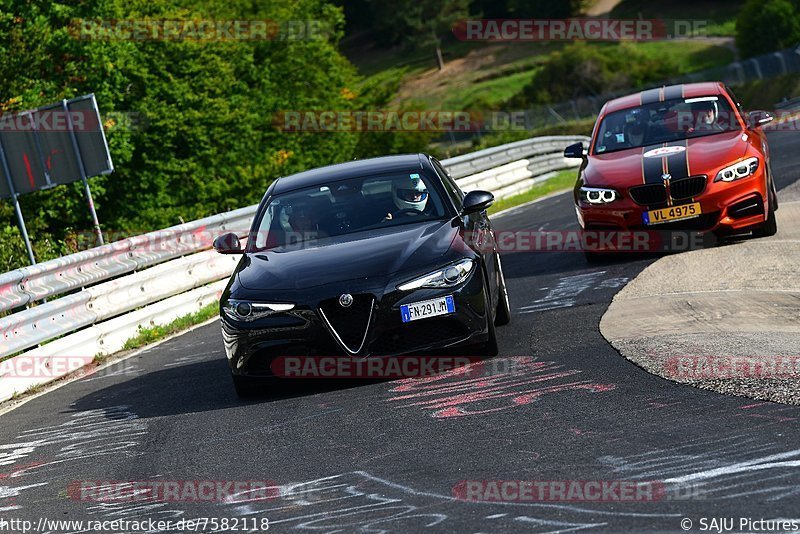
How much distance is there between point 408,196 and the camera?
9.28 meters

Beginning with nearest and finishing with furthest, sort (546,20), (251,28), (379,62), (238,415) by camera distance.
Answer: (238,415) → (251,28) → (546,20) → (379,62)

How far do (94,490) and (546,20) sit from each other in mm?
109907

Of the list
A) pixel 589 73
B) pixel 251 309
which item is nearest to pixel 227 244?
pixel 251 309

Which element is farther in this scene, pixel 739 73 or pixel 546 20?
pixel 546 20

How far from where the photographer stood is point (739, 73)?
5722 centimetres

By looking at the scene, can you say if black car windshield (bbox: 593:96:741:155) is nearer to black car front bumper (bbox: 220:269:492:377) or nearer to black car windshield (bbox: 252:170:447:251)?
black car windshield (bbox: 252:170:447:251)

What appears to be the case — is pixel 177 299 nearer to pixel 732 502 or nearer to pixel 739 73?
pixel 732 502

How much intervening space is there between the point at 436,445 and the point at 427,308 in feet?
5.70

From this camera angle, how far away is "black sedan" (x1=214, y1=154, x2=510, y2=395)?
26.0 feet

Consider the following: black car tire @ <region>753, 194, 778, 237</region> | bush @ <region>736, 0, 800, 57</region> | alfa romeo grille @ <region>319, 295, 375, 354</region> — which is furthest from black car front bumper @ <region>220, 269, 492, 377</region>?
bush @ <region>736, 0, 800, 57</region>

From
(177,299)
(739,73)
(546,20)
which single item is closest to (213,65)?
(739,73)

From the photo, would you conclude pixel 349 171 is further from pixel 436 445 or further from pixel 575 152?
pixel 575 152

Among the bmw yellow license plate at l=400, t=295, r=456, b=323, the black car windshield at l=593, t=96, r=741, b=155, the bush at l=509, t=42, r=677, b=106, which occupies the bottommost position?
the bush at l=509, t=42, r=677, b=106

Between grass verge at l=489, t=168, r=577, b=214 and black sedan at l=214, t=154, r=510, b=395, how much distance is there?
1445 cm
